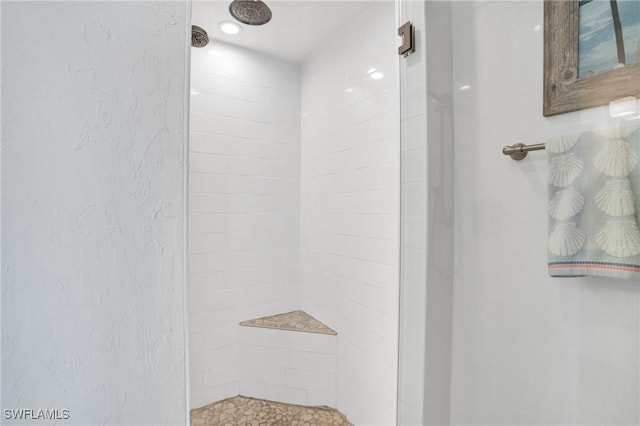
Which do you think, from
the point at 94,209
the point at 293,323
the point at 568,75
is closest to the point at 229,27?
the point at 94,209

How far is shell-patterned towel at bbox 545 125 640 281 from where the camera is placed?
68cm

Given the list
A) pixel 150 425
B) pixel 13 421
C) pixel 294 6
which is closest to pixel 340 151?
pixel 294 6

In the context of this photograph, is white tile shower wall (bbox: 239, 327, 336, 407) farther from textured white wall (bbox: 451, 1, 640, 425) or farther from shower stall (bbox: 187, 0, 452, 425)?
textured white wall (bbox: 451, 1, 640, 425)

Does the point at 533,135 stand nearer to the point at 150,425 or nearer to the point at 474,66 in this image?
the point at 474,66

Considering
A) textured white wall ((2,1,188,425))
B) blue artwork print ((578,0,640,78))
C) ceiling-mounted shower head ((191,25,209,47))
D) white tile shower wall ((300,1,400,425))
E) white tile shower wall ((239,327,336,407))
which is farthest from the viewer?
white tile shower wall ((239,327,336,407))

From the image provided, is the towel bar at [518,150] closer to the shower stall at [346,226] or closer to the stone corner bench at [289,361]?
the shower stall at [346,226]

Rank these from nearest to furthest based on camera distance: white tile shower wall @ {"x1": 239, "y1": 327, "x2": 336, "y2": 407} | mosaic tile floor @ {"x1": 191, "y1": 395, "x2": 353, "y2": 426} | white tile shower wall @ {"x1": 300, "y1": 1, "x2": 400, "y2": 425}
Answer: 1. white tile shower wall @ {"x1": 300, "y1": 1, "x2": 400, "y2": 425}
2. mosaic tile floor @ {"x1": 191, "y1": 395, "x2": 353, "y2": 426}
3. white tile shower wall @ {"x1": 239, "y1": 327, "x2": 336, "y2": 407}

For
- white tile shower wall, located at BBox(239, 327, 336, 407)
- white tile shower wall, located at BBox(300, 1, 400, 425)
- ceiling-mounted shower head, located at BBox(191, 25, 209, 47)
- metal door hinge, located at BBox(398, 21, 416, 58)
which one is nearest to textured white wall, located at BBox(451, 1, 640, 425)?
metal door hinge, located at BBox(398, 21, 416, 58)

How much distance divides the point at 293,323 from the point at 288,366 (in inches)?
9.9

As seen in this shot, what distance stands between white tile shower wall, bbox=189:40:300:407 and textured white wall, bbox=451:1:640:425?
1.36m

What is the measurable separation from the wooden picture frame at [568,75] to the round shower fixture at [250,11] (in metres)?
1.29

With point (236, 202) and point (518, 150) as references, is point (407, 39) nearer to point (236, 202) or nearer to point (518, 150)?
point (518, 150)

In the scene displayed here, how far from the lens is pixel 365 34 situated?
5.56 feet

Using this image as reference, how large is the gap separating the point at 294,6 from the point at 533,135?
4.58ft
